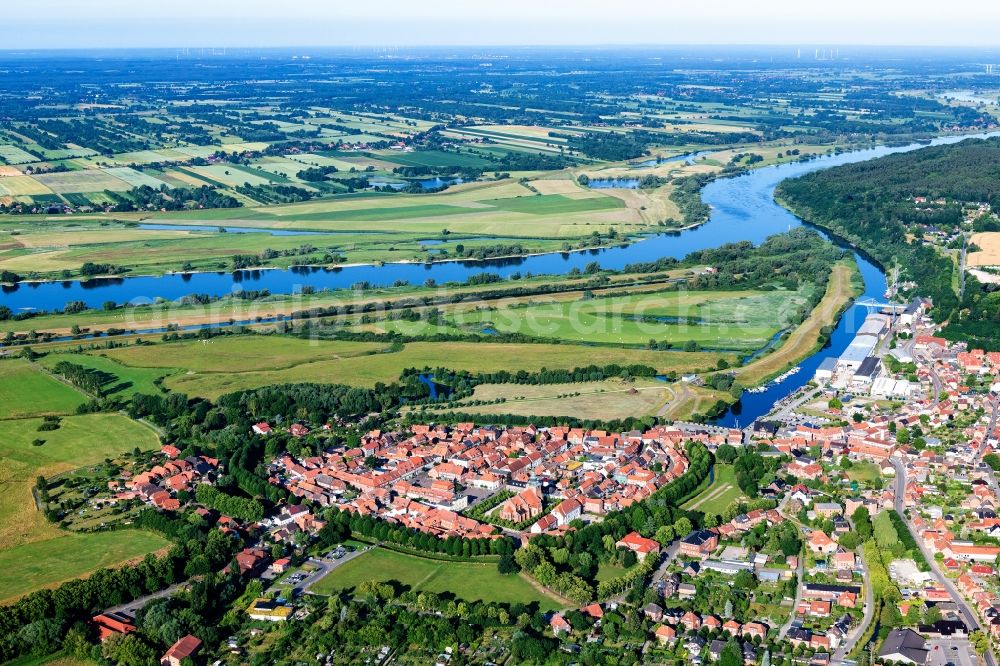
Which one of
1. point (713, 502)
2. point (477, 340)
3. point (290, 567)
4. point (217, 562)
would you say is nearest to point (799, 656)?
point (713, 502)

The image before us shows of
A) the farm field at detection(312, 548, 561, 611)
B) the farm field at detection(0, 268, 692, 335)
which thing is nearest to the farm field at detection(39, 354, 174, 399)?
the farm field at detection(0, 268, 692, 335)

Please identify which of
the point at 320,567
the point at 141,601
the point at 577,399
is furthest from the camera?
the point at 577,399

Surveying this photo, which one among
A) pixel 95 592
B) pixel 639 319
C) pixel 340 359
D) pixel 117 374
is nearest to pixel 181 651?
pixel 95 592

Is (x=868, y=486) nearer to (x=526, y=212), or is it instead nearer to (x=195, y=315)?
(x=195, y=315)

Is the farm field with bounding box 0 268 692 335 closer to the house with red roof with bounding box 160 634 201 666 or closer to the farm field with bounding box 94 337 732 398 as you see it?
the farm field with bounding box 94 337 732 398

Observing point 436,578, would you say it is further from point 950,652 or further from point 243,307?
point 243,307

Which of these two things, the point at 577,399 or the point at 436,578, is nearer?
the point at 436,578

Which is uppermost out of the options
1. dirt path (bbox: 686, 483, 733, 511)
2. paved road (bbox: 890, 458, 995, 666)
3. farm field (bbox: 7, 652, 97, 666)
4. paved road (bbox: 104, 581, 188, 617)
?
paved road (bbox: 890, 458, 995, 666)
